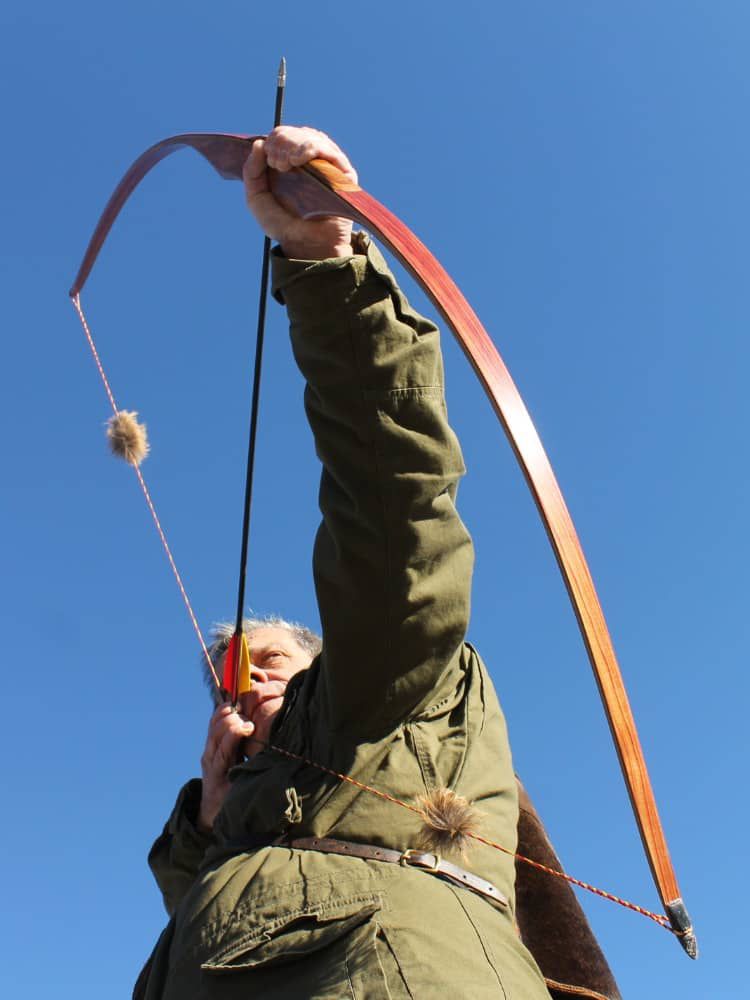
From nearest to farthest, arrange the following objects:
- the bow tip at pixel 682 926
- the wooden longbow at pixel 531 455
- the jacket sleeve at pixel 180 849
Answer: the bow tip at pixel 682 926, the wooden longbow at pixel 531 455, the jacket sleeve at pixel 180 849

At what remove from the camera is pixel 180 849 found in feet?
7.13

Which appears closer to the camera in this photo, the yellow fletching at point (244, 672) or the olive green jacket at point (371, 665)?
the olive green jacket at point (371, 665)

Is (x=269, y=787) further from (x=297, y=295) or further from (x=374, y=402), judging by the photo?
(x=297, y=295)

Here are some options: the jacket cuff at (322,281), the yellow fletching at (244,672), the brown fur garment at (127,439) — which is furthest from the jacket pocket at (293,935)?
the brown fur garment at (127,439)

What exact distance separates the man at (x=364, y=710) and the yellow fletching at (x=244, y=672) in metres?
0.53

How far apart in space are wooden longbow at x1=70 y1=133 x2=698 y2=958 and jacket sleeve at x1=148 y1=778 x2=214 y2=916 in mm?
976

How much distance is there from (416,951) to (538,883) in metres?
0.96

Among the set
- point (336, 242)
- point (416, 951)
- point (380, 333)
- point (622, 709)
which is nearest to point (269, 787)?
point (416, 951)

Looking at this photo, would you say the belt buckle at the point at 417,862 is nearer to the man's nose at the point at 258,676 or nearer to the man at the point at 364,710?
the man at the point at 364,710

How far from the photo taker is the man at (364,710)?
1404mm

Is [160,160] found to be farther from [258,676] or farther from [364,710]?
[364,710]

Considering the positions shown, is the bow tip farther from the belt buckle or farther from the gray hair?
the gray hair

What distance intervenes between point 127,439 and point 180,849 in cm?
120

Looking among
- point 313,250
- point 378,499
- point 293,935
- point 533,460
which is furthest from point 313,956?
point 313,250
